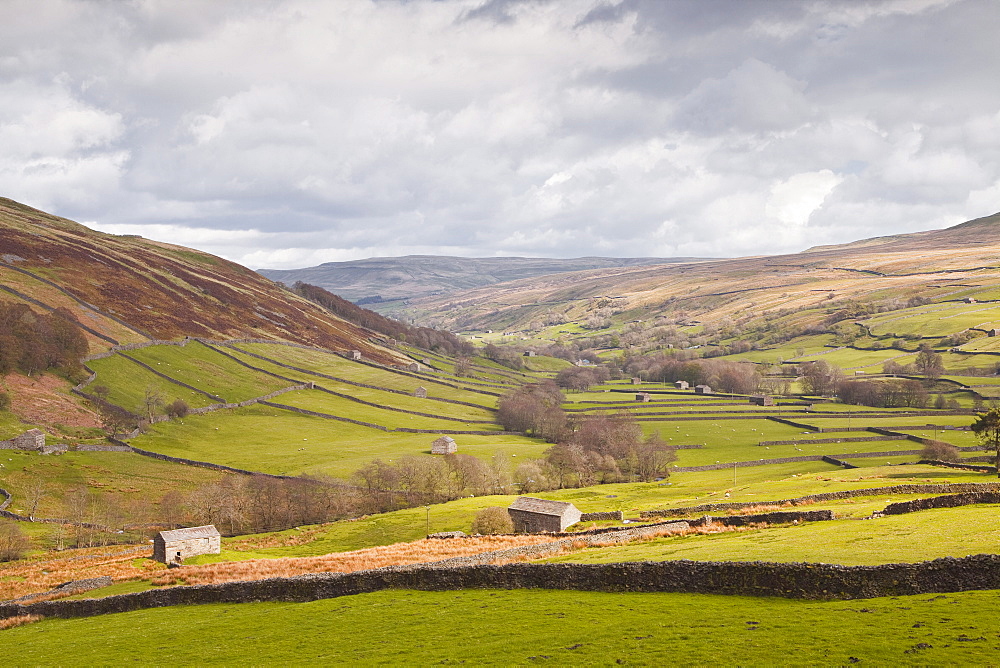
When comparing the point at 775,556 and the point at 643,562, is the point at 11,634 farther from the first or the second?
the point at 775,556

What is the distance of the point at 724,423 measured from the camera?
135 meters

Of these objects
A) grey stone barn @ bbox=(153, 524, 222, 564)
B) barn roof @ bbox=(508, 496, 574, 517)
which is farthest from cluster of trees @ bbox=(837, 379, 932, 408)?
grey stone barn @ bbox=(153, 524, 222, 564)

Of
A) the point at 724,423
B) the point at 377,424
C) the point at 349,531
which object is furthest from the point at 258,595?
the point at 724,423

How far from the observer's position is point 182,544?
54.5 m

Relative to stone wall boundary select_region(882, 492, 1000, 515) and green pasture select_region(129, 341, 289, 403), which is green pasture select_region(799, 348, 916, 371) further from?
stone wall boundary select_region(882, 492, 1000, 515)

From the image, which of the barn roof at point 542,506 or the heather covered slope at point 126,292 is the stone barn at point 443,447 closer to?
the barn roof at point 542,506

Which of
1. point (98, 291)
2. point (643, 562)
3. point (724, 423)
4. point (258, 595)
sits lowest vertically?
point (724, 423)

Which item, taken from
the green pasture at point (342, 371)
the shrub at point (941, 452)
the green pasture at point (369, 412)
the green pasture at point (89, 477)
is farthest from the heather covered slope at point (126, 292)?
the shrub at point (941, 452)

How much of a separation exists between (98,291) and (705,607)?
153069 millimetres

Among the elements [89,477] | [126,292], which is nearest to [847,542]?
[89,477]

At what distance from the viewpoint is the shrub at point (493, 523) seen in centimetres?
5856

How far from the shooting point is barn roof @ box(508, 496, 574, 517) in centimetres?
5812

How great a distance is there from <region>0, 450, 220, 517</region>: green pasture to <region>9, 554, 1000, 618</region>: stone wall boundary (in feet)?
142

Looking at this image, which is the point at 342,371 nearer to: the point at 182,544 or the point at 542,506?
the point at 182,544
